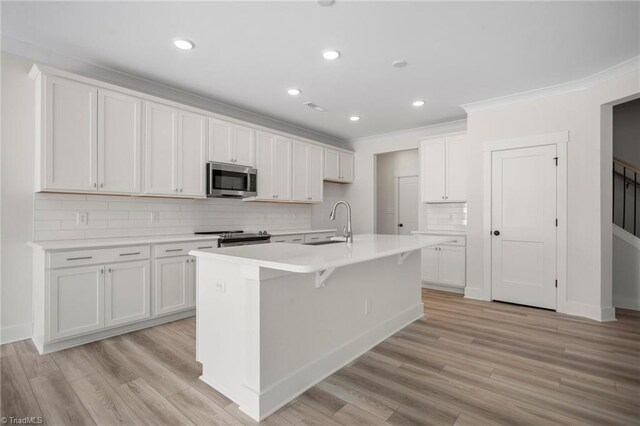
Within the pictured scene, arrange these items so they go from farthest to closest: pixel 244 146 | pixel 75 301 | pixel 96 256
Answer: pixel 244 146, pixel 96 256, pixel 75 301

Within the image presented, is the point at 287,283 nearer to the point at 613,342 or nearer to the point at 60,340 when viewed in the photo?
the point at 60,340

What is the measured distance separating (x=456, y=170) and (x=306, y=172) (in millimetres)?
2393

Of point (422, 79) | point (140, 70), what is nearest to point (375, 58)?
point (422, 79)

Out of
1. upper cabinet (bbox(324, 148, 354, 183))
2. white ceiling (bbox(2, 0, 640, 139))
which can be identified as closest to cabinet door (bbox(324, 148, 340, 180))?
upper cabinet (bbox(324, 148, 354, 183))

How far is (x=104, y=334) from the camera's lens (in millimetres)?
3109

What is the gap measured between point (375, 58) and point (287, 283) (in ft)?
7.78

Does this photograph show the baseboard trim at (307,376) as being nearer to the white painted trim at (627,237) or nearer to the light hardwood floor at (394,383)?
the light hardwood floor at (394,383)

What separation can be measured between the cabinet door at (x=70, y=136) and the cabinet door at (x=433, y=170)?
449 cm

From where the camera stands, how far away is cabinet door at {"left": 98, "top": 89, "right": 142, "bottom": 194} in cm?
321

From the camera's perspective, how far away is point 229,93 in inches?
164

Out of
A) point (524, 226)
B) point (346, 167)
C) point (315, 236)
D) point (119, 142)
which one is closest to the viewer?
point (119, 142)

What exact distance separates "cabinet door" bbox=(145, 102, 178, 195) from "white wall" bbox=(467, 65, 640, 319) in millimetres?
4296

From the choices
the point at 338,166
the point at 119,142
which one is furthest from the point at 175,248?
the point at 338,166

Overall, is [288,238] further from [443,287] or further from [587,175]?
[587,175]
